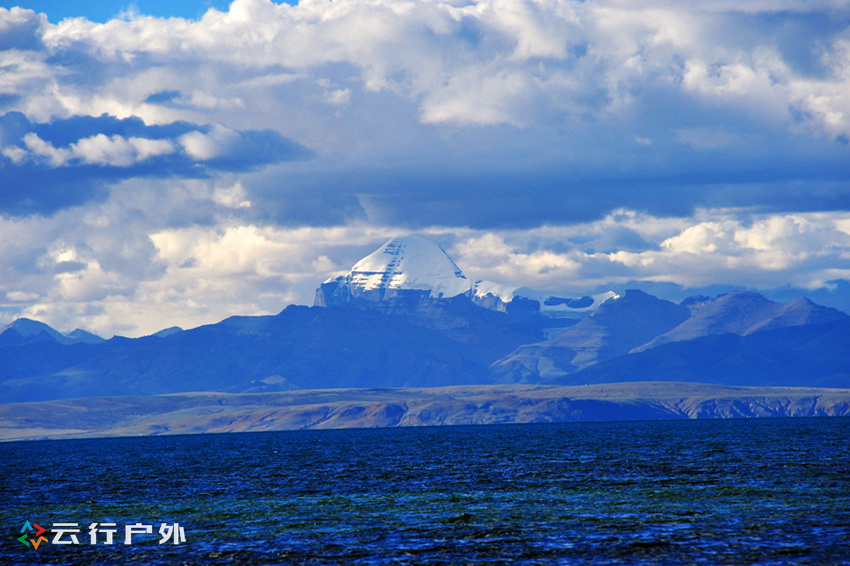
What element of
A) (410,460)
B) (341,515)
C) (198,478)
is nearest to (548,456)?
(410,460)

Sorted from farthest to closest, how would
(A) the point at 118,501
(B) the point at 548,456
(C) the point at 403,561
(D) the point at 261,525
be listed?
(B) the point at 548,456 < (A) the point at 118,501 < (D) the point at 261,525 < (C) the point at 403,561

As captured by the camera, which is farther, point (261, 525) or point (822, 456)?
point (822, 456)

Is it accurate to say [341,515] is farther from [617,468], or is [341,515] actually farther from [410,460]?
[410,460]

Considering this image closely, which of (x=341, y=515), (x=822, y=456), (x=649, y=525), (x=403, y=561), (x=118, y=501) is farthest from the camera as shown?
(x=822, y=456)

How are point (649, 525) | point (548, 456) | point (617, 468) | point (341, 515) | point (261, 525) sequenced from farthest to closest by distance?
point (548, 456) < point (617, 468) < point (341, 515) < point (261, 525) < point (649, 525)

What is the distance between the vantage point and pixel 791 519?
64.2m

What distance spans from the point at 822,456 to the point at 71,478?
104250 mm

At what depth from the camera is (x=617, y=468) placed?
116125 mm

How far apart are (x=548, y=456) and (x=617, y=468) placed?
35308 mm

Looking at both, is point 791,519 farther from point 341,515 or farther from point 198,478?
point 198,478

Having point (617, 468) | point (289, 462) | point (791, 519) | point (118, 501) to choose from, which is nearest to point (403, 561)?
point (791, 519)

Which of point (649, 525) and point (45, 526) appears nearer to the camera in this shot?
point (649, 525)

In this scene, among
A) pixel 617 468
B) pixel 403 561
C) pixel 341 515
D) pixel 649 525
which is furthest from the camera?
pixel 617 468

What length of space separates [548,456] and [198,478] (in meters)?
56.6
